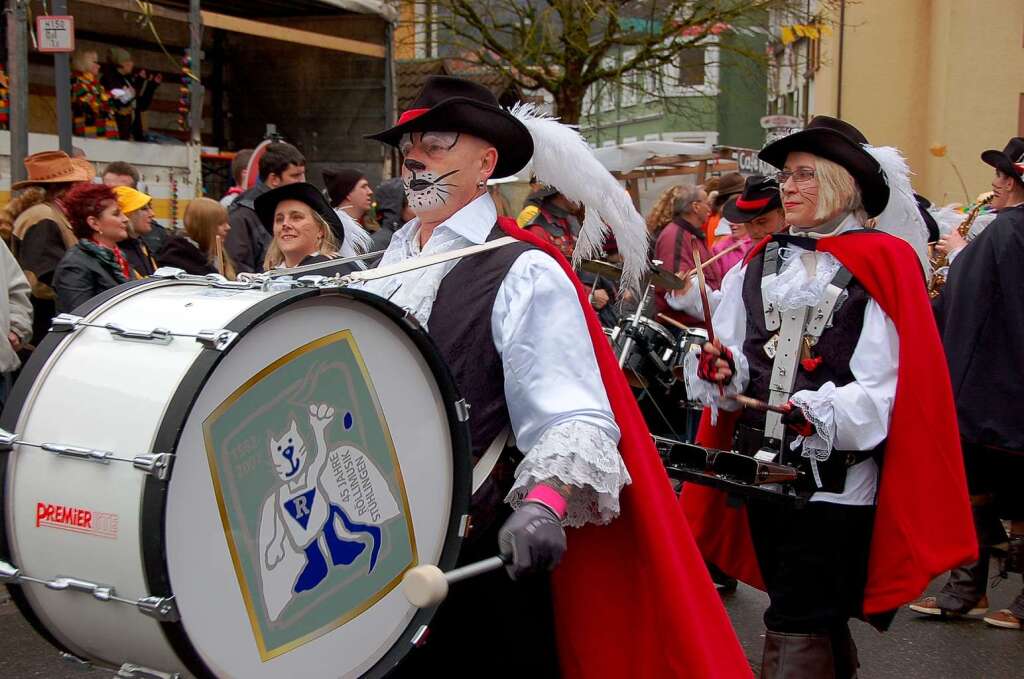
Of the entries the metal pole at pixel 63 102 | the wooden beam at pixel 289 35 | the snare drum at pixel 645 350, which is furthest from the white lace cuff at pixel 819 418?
the wooden beam at pixel 289 35

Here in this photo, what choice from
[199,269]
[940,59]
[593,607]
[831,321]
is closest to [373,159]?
[199,269]

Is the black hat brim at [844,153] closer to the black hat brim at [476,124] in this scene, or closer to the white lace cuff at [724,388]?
the white lace cuff at [724,388]

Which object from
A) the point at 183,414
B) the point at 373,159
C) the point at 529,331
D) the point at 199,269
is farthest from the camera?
Answer: the point at 373,159

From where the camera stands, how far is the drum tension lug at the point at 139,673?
73.7 inches

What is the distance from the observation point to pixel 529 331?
92.7 inches

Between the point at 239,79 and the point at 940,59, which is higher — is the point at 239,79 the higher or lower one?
the lower one

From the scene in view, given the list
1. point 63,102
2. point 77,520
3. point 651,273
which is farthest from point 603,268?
point 63,102

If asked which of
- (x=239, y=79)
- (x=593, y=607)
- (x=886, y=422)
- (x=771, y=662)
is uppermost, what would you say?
(x=239, y=79)

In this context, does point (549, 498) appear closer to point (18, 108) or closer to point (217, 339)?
point (217, 339)

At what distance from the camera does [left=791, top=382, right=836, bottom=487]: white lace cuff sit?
127 inches

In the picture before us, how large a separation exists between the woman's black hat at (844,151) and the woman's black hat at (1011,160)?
2.02 metres

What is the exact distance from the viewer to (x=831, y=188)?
3.45m

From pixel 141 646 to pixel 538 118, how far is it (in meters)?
1.48

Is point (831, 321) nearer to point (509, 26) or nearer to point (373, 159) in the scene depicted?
point (373, 159)
